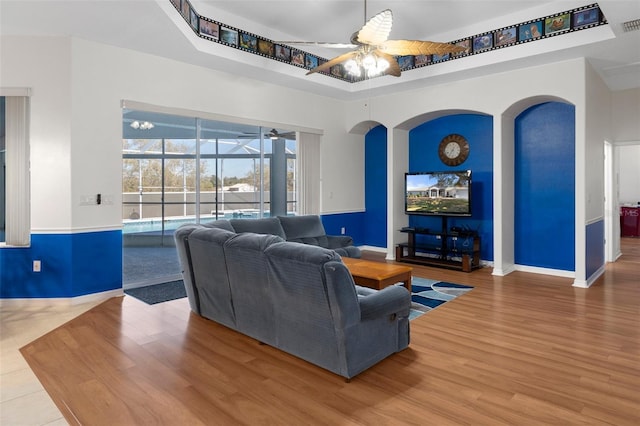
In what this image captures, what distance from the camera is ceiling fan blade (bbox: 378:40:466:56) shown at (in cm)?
377

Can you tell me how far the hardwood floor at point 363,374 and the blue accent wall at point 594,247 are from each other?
121 cm

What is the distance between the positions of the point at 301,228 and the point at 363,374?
3259 mm

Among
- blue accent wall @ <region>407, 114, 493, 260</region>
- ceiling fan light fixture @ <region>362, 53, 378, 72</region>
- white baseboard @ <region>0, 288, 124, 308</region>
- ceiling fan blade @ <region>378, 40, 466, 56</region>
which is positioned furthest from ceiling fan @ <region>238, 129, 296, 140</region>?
white baseboard @ <region>0, 288, 124, 308</region>

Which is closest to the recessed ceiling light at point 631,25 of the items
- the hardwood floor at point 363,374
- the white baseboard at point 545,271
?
the hardwood floor at point 363,374

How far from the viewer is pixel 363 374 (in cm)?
280

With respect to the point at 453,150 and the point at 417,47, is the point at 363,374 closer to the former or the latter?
the point at 417,47

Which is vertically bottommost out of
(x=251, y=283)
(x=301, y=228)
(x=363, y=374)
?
(x=363, y=374)

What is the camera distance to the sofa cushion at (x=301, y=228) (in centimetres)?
574

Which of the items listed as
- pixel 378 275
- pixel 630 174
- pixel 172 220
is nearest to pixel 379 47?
pixel 378 275

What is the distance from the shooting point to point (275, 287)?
2.94m

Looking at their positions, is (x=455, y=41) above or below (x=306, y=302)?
above

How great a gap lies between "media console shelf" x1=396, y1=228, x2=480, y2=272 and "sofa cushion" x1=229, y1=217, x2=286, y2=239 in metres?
2.59

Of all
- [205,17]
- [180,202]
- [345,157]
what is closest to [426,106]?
[345,157]

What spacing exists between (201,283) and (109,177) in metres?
2.01
